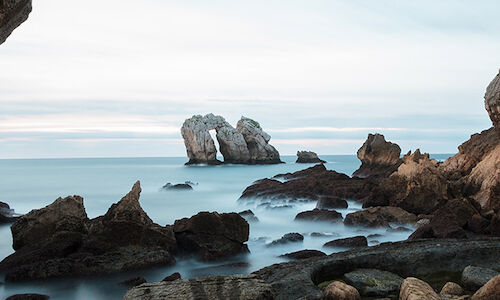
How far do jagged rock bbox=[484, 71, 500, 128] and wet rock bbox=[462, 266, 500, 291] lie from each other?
9445 mm

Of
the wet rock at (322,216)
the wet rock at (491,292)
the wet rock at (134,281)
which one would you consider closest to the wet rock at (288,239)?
the wet rock at (322,216)

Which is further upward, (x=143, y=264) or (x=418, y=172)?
(x=418, y=172)

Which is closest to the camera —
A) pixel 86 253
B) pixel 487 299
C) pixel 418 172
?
pixel 487 299

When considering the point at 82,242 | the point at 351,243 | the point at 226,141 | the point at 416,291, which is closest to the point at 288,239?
the point at 351,243

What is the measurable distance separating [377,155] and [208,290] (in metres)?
32.0

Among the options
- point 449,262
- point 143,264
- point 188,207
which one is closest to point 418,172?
point 449,262

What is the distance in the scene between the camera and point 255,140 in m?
85.8

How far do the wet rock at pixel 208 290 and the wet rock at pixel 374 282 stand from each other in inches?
76.5

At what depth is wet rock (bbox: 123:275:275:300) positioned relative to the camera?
16.2ft

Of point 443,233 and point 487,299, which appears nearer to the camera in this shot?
point 487,299

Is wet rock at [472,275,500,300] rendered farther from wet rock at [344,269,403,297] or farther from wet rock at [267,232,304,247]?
wet rock at [267,232,304,247]

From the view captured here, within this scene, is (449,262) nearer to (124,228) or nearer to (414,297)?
(414,297)

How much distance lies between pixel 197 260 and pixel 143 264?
4.94ft

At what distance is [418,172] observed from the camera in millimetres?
17234
